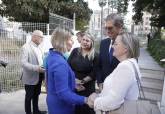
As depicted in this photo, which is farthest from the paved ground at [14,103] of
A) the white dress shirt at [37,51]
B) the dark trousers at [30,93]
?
the white dress shirt at [37,51]

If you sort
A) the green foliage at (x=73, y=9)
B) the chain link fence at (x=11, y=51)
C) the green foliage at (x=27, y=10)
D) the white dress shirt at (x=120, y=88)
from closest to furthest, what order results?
the white dress shirt at (x=120, y=88) → the chain link fence at (x=11, y=51) → the green foliage at (x=27, y=10) → the green foliage at (x=73, y=9)

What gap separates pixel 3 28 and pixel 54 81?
587 cm

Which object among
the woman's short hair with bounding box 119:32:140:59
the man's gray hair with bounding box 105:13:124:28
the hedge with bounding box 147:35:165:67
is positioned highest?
the man's gray hair with bounding box 105:13:124:28

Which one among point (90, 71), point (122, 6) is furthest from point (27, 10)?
point (90, 71)

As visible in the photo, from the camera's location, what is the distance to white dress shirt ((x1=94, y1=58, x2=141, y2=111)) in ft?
8.04

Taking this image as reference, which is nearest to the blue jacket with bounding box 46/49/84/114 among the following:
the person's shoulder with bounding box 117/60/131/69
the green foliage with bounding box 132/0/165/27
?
the person's shoulder with bounding box 117/60/131/69

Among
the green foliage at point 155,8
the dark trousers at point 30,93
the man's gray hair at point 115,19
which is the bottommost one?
the dark trousers at point 30,93

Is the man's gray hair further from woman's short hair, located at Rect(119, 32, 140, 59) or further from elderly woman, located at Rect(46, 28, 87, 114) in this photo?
woman's short hair, located at Rect(119, 32, 140, 59)

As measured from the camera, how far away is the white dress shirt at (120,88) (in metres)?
2.45

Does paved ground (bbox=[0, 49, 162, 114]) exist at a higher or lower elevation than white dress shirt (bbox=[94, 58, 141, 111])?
lower

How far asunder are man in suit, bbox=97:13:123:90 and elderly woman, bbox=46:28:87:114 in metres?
0.73

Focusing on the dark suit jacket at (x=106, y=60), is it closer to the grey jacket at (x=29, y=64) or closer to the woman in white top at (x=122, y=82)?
the woman in white top at (x=122, y=82)

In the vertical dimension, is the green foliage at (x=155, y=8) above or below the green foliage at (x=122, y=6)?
below

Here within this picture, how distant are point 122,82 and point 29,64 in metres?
3.58
